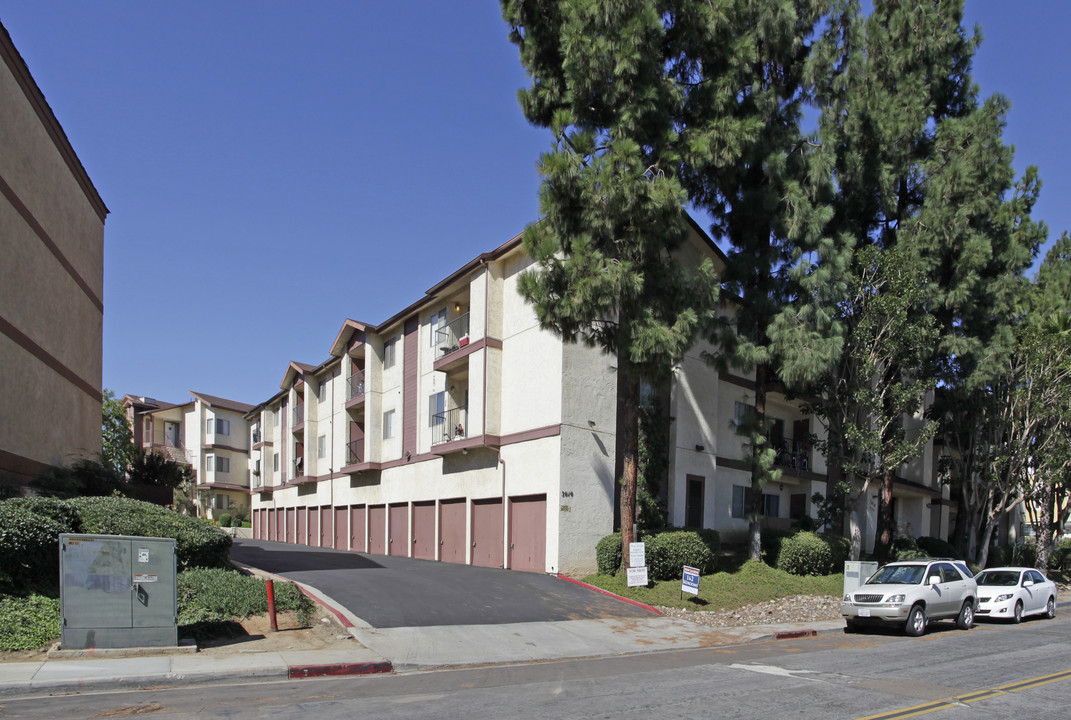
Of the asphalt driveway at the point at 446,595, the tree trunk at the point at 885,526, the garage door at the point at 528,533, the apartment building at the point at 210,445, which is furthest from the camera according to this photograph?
the apartment building at the point at 210,445

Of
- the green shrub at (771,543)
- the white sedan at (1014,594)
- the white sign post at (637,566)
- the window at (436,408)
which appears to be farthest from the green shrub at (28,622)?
the white sedan at (1014,594)

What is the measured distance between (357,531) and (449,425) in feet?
37.7

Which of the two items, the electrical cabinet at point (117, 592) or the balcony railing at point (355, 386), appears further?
the balcony railing at point (355, 386)

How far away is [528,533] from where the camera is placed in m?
24.1

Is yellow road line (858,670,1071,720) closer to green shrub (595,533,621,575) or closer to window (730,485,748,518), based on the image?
green shrub (595,533,621,575)

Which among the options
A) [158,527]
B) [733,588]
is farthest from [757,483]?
[158,527]

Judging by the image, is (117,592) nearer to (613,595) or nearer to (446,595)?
(446,595)

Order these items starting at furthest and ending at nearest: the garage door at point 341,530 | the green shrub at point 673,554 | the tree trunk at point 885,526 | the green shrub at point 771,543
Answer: the garage door at point 341,530, the tree trunk at point 885,526, the green shrub at point 771,543, the green shrub at point 673,554

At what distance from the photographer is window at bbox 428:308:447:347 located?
3136 centimetres

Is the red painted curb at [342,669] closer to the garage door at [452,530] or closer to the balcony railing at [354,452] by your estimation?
the garage door at [452,530]

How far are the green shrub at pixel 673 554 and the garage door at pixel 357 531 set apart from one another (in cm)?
1936

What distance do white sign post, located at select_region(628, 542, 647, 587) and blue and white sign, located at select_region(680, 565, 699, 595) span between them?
1041 millimetres

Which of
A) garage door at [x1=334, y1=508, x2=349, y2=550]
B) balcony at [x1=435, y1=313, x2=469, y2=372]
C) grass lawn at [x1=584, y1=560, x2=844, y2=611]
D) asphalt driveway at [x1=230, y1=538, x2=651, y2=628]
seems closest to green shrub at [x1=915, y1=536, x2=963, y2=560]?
grass lawn at [x1=584, y1=560, x2=844, y2=611]

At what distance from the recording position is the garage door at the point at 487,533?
2578cm
